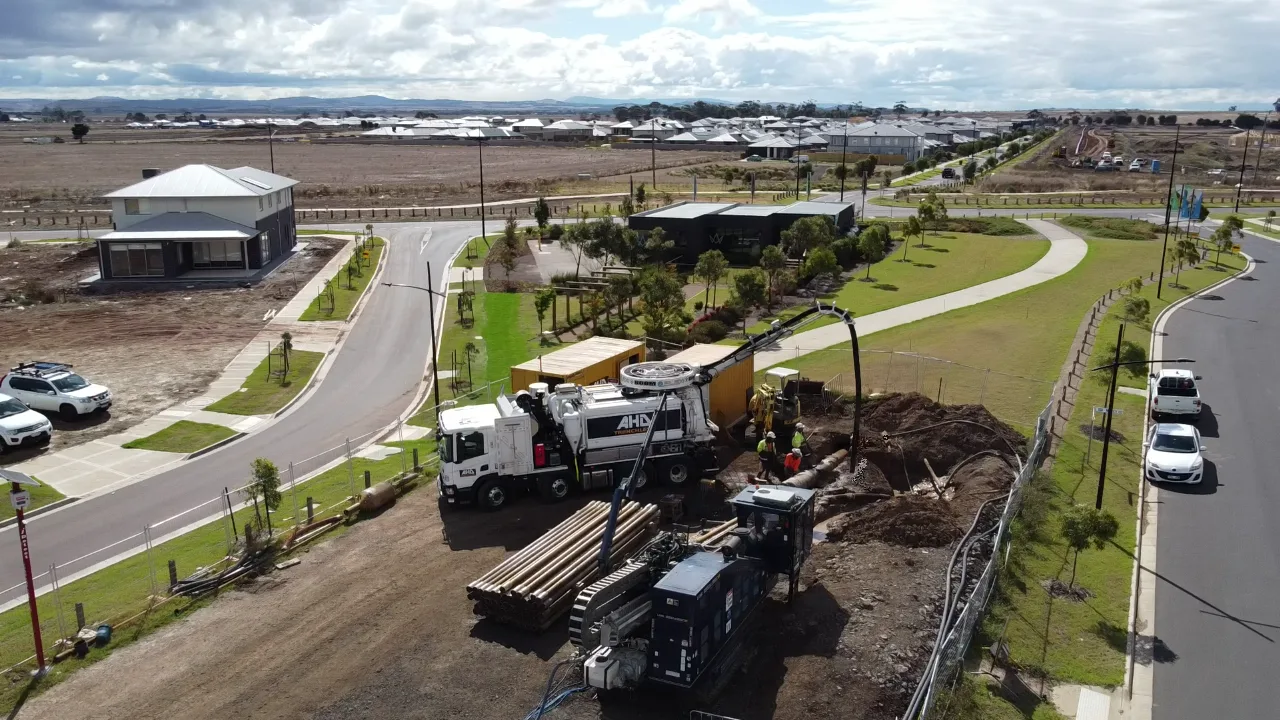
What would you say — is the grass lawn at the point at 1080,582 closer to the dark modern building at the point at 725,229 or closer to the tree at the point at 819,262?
the tree at the point at 819,262

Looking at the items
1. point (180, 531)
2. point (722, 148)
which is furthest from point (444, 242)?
point (722, 148)

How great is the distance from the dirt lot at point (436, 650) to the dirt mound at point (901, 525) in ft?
0.40

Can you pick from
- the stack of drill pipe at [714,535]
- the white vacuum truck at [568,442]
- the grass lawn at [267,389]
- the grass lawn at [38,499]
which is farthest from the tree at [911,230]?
the grass lawn at [38,499]

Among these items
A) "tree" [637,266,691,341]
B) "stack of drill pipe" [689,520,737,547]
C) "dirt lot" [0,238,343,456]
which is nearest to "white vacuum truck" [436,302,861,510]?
"stack of drill pipe" [689,520,737,547]

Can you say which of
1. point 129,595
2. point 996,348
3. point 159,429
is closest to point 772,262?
point 996,348

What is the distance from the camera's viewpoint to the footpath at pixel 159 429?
1171 inches

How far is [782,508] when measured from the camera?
61.9 feet

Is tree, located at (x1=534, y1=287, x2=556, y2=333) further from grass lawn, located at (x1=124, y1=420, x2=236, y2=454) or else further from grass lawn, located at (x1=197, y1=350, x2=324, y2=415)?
grass lawn, located at (x1=124, y1=420, x2=236, y2=454)

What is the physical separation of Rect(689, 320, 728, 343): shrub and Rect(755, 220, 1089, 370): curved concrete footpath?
3.15 meters

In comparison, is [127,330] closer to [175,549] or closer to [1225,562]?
[175,549]

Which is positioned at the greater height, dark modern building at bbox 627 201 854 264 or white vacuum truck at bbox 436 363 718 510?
dark modern building at bbox 627 201 854 264

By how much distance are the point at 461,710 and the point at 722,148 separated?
18041 cm

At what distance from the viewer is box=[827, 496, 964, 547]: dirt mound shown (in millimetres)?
22609

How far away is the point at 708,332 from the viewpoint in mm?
44750
